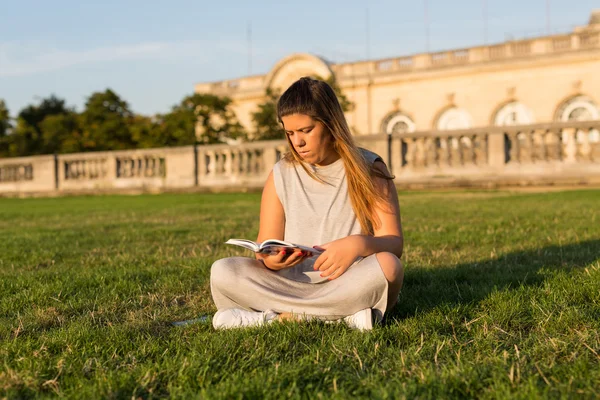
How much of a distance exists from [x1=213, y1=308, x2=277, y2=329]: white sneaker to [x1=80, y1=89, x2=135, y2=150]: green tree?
3213 centimetres

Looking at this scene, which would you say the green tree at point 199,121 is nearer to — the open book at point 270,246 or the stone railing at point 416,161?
the stone railing at point 416,161

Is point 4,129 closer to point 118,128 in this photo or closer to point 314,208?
point 118,128

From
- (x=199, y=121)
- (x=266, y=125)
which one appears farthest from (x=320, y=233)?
(x=199, y=121)

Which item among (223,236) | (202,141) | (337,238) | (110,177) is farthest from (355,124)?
(337,238)

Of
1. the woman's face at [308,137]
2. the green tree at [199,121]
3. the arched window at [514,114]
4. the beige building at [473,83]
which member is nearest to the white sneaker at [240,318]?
the woman's face at [308,137]

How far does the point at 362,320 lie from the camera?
3.48m

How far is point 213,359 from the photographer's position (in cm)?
293

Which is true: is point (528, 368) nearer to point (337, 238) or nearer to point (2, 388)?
point (337, 238)

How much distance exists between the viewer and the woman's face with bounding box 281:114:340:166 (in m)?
3.65

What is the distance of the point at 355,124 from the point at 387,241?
3870cm

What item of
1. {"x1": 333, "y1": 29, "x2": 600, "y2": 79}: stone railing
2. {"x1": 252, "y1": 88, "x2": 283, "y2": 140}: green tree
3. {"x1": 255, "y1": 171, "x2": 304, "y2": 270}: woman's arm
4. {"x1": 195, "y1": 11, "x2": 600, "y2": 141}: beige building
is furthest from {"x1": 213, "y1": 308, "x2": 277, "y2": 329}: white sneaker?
{"x1": 333, "y1": 29, "x2": 600, "y2": 79}: stone railing

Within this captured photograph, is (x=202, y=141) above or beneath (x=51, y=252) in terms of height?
above

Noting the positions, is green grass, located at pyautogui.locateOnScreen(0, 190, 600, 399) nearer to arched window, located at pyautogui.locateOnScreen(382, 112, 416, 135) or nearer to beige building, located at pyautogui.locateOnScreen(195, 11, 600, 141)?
beige building, located at pyautogui.locateOnScreen(195, 11, 600, 141)

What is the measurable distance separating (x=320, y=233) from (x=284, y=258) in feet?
1.40
